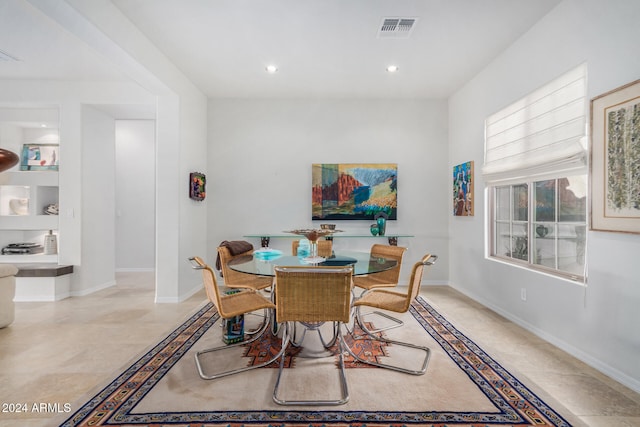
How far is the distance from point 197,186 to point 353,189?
2334 mm

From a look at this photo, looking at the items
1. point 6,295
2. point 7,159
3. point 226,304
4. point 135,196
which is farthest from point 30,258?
point 7,159

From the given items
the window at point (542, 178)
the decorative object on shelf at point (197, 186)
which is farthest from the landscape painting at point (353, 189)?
the decorative object on shelf at point (197, 186)

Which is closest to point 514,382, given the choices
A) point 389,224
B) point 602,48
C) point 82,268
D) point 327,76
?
point 602,48

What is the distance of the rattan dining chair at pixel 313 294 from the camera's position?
81.3 inches

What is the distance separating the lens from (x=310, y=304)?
212 centimetres

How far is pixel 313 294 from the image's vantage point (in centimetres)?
210

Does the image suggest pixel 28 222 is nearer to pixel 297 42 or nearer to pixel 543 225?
pixel 297 42

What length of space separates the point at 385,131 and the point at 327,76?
139 centimetres

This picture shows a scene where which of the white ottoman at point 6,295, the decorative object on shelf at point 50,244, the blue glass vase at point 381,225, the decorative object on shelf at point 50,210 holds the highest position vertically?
the decorative object on shelf at point 50,210

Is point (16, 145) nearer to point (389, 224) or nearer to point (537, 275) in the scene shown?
point (389, 224)

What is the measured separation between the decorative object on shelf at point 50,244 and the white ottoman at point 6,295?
1396 mm

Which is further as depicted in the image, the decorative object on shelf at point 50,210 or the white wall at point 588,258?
the decorative object on shelf at point 50,210

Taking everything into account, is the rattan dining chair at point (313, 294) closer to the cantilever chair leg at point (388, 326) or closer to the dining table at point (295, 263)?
the dining table at point (295, 263)

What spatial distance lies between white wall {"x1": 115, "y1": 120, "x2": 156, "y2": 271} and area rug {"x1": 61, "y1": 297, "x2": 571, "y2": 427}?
436 centimetres
